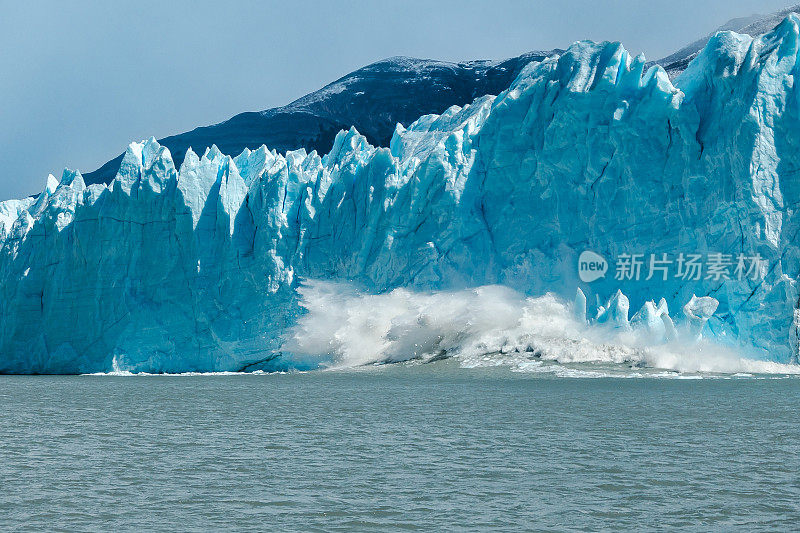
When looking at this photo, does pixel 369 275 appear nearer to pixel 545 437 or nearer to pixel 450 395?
pixel 450 395

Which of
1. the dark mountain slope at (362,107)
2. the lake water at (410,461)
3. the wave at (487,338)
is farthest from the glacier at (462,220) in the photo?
the dark mountain slope at (362,107)

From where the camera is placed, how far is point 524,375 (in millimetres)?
22781

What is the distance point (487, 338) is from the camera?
81.5 feet

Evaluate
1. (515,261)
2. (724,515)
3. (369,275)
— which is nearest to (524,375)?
(515,261)

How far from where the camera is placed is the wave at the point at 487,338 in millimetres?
22344

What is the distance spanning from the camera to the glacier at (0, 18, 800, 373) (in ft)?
74.3

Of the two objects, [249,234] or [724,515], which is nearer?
[724,515]

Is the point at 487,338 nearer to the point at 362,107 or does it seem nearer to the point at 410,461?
the point at 410,461

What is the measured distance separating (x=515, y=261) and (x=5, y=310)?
1632 centimetres

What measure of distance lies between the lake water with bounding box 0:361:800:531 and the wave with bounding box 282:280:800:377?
3232 mm

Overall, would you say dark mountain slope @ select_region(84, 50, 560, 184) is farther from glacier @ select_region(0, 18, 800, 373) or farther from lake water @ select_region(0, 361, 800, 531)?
lake water @ select_region(0, 361, 800, 531)

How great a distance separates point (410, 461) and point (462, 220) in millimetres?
15601

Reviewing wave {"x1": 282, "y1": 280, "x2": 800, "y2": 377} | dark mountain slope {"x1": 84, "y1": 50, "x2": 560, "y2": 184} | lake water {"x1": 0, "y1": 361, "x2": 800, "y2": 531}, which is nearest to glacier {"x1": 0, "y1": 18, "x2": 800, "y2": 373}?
wave {"x1": 282, "y1": 280, "x2": 800, "y2": 377}

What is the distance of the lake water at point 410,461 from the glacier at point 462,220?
5310 mm
